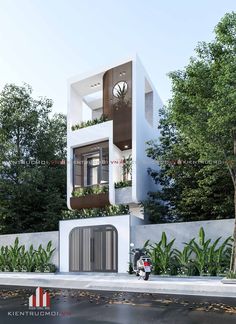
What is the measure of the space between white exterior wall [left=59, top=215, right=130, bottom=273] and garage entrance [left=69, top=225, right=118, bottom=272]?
0.63 ft

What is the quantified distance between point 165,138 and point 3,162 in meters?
10.1

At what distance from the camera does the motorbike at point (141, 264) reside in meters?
15.3

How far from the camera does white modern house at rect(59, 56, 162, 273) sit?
18531 millimetres

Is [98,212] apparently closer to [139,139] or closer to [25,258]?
[139,139]

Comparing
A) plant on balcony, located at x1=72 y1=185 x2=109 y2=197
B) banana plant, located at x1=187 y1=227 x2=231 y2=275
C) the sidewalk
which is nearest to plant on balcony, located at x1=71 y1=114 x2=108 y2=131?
plant on balcony, located at x1=72 y1=185 x2=109 y2=197

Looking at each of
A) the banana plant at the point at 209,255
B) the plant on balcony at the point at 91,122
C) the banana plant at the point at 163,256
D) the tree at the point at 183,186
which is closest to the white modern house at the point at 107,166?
the plant on balcony at the point at 91,122

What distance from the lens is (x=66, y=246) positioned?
19.8m

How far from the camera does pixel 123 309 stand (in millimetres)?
9070

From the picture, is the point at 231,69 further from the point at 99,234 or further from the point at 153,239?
the point at 99,234

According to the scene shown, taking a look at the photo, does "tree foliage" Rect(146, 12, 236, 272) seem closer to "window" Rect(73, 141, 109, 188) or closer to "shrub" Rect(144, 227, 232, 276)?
"shrub" Rect(144, 227, 232, 276)

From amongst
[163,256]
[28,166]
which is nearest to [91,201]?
[163,256]

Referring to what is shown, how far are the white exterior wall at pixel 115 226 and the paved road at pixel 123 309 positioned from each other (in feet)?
19.2

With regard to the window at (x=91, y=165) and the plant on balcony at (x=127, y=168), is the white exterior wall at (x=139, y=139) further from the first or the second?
the window at (x=91, y=165)

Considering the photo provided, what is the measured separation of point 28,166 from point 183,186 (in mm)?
10847
